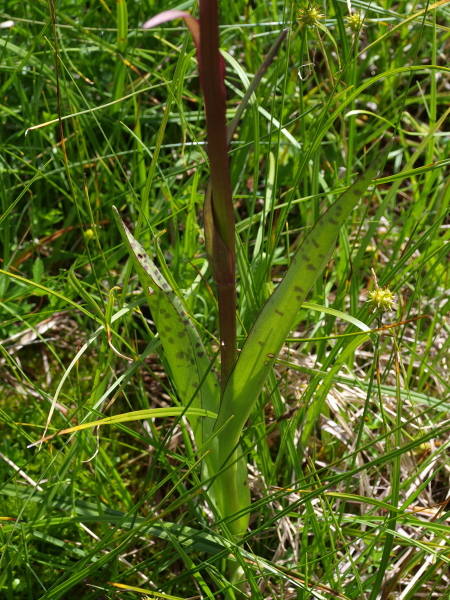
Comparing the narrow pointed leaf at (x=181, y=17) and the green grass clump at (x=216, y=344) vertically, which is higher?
the narrow pointed leaf at (x=181, y=17)

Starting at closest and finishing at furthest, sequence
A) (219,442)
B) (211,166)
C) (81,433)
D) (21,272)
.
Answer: (211,166)
(219,442)
(81,433)
(21,272)

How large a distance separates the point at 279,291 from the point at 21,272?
104cm

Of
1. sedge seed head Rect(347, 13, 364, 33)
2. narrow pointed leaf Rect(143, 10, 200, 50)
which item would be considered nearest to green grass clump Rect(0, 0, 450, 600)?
sedge seed head Rect(347, 13, 364, 33)

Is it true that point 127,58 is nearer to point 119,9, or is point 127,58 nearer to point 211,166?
point 119,9

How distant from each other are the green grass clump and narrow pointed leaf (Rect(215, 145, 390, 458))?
4.2 inches

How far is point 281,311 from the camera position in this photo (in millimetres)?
988

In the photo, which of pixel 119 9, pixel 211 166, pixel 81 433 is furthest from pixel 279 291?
pixel 119 9

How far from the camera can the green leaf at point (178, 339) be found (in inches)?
41.3

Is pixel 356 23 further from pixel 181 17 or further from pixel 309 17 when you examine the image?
pixel 181 17

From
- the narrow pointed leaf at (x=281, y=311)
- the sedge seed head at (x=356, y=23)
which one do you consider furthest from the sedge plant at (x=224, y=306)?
the sedge seed head at (x=356, y=23)

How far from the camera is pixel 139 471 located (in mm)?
1610

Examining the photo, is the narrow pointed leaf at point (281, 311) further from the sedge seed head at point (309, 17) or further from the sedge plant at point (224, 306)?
the sedge seed head at point (309, 17)

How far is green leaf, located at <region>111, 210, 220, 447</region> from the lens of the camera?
41.3 inches

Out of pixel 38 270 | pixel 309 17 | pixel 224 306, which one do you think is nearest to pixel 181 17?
pixel 224 306
